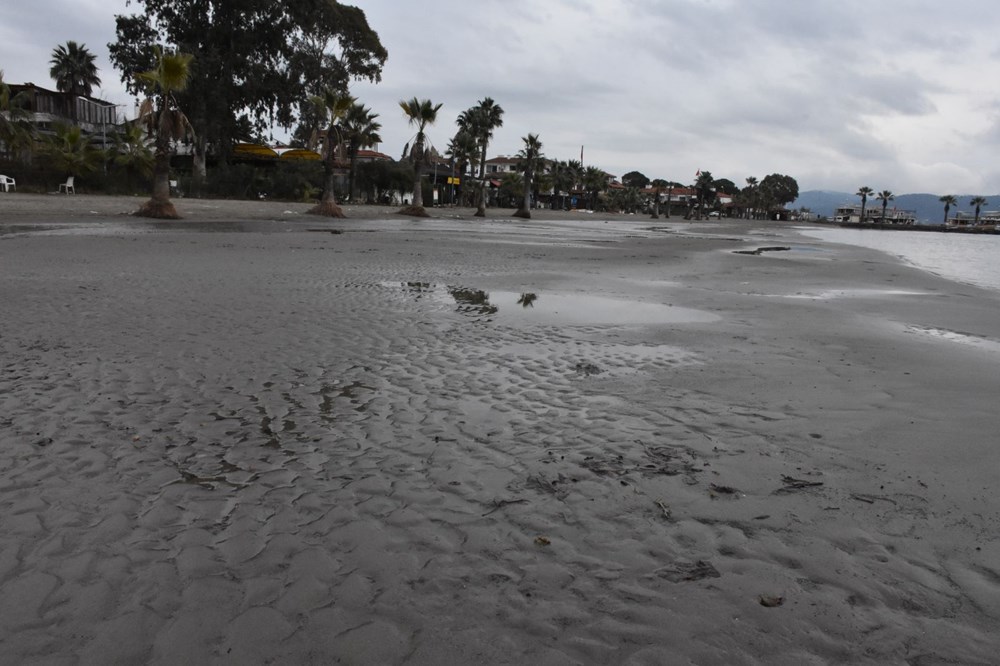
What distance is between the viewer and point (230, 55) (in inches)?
1925

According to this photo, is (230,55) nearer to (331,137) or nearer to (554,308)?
(331,137)

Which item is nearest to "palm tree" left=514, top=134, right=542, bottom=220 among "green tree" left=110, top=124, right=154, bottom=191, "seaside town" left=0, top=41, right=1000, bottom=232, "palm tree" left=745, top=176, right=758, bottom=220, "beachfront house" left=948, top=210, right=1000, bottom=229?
"seaside town" left=0, top=41, right=1000, bottom=232

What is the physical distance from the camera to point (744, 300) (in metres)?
11.7

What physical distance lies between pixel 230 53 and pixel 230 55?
21 cm

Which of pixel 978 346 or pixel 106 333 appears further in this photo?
pixel 978 346

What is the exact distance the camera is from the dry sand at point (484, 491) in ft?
8.24

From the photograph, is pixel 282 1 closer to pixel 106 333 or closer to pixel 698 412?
pixel 106 333

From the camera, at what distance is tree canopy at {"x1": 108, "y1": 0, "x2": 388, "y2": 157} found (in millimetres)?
47312

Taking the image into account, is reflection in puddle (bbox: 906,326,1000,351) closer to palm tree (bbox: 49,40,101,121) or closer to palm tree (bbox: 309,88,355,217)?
palm tree (bbox: 309,88,355,217)

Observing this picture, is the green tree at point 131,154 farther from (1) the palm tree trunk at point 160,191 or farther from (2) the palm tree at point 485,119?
(2) the palm tree at point 485,119

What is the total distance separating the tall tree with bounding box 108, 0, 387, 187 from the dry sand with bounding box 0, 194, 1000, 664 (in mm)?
42909

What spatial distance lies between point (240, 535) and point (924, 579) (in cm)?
301

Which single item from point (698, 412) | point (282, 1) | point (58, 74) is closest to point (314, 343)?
point (698, 412)

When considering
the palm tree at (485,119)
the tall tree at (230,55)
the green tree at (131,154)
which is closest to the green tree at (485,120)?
the palm tree at (485,119)
